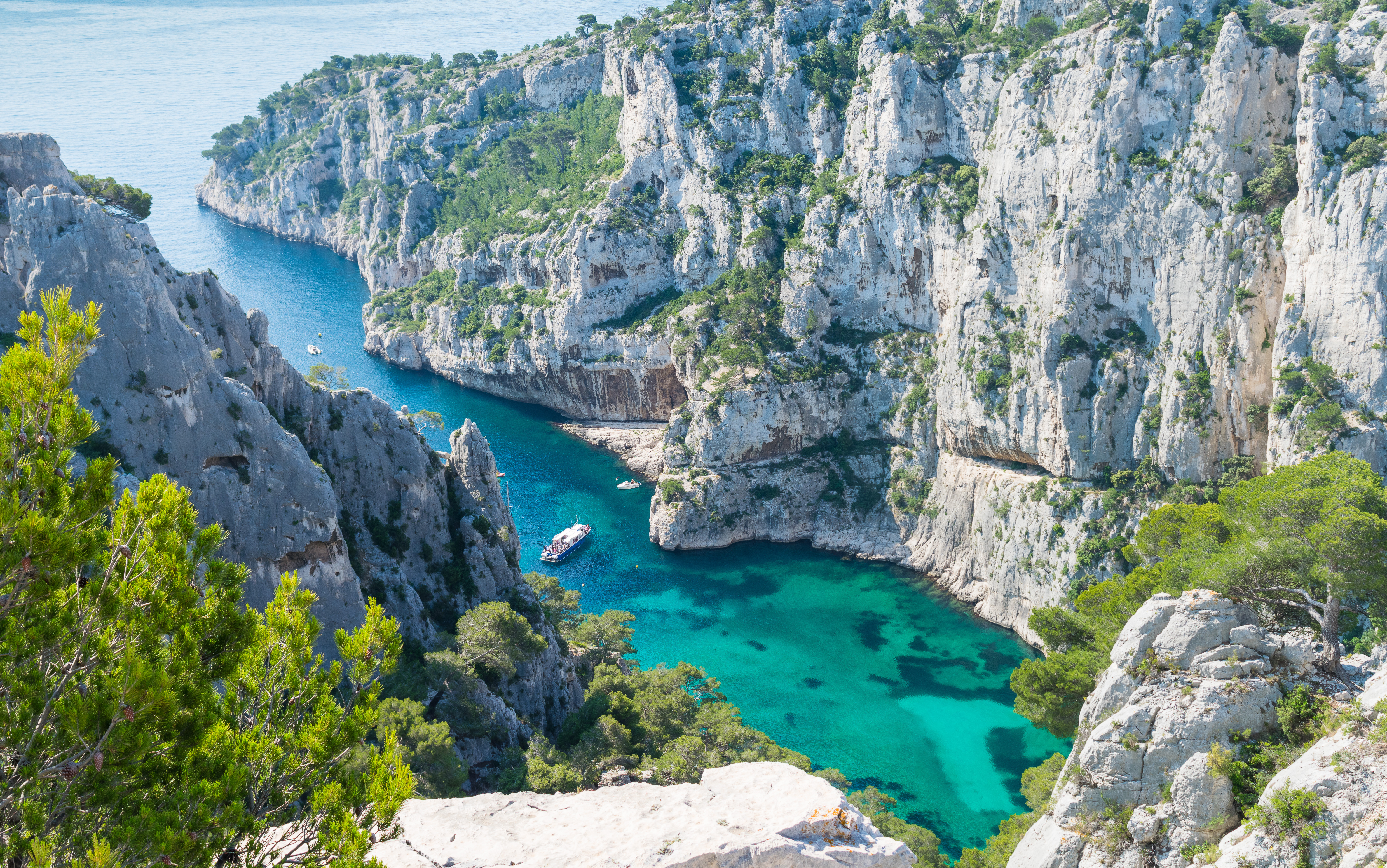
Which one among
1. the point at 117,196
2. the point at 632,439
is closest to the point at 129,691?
the point at 117,196

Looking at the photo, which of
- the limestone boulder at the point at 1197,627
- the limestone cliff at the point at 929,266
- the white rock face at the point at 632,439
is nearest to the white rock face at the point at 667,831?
the limestone boulder at the point at 1197,627

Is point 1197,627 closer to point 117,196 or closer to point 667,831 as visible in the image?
point 667,831

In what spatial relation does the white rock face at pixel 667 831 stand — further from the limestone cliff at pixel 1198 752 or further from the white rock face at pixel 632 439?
the white rock face at pixel 632 439

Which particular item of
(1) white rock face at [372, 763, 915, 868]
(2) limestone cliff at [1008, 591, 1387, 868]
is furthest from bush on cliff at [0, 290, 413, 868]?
(2) limestone cliff at [1008, 591, 1387, 868]

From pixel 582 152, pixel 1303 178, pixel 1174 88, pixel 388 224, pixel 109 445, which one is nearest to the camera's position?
pixel 109 445

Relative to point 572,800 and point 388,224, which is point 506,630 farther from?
point 388,224

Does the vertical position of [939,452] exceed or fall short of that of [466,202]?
it falls short

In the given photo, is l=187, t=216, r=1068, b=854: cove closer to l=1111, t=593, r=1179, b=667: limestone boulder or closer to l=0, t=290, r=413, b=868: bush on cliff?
l=1111, t=593, r=1179, b=667: limestone boulder

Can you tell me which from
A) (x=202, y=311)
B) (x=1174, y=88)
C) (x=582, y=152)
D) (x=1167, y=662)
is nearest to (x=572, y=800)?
(x=1167, y=662)
